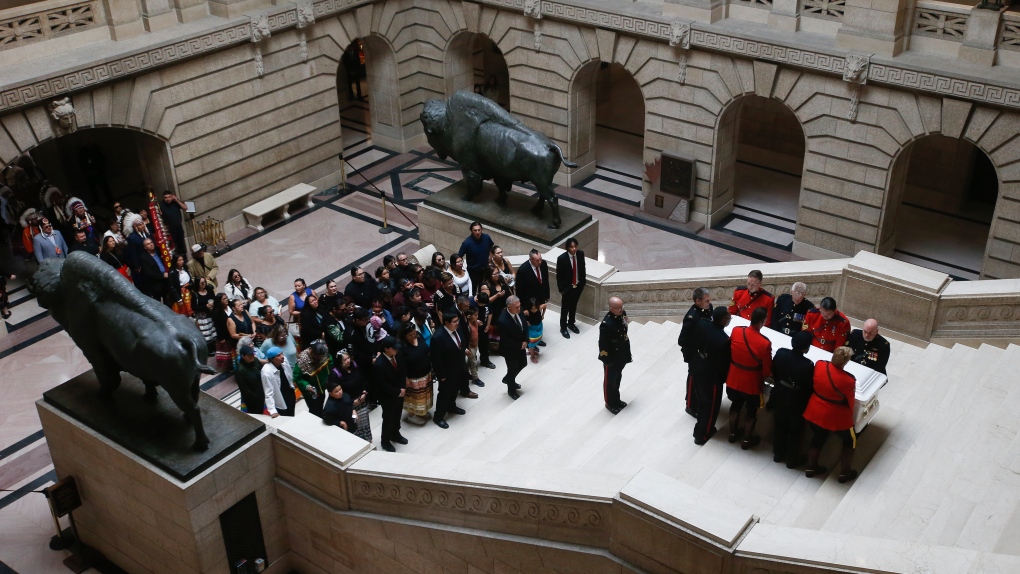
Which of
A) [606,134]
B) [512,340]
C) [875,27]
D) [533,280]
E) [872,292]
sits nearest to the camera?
[512,340]

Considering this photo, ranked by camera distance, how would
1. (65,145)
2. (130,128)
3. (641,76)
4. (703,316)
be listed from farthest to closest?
(65,145), (641,76), (130,128), (703,316)

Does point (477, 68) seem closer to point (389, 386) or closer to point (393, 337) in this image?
point (393, 337)

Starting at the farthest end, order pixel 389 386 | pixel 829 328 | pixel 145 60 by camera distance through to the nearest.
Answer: pixel 145 60
pixel 829 328
pixel 389 386

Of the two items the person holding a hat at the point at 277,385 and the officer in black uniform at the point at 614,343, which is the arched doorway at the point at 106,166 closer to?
the person holding a hat at the point at 277,385

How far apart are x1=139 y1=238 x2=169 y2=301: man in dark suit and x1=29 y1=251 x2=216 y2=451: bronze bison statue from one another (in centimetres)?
455

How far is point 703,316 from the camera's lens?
37.0 feet

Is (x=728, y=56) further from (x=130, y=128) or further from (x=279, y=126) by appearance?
(x=130, y=128)

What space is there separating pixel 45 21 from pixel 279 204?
5.75 m

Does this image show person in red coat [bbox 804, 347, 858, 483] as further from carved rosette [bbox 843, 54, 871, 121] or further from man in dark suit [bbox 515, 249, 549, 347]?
carved rosette [bbox 843, 54, 871, 121]

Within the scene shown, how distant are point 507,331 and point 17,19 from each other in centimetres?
1099

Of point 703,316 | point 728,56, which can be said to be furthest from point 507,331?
point 728,56

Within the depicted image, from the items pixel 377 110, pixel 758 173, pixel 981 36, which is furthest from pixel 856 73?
pixel 377 110

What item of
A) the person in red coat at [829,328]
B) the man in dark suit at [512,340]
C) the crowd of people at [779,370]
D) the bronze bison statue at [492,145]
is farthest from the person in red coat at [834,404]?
the bronze bison statue at [492,145]

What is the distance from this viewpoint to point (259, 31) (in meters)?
20.2
